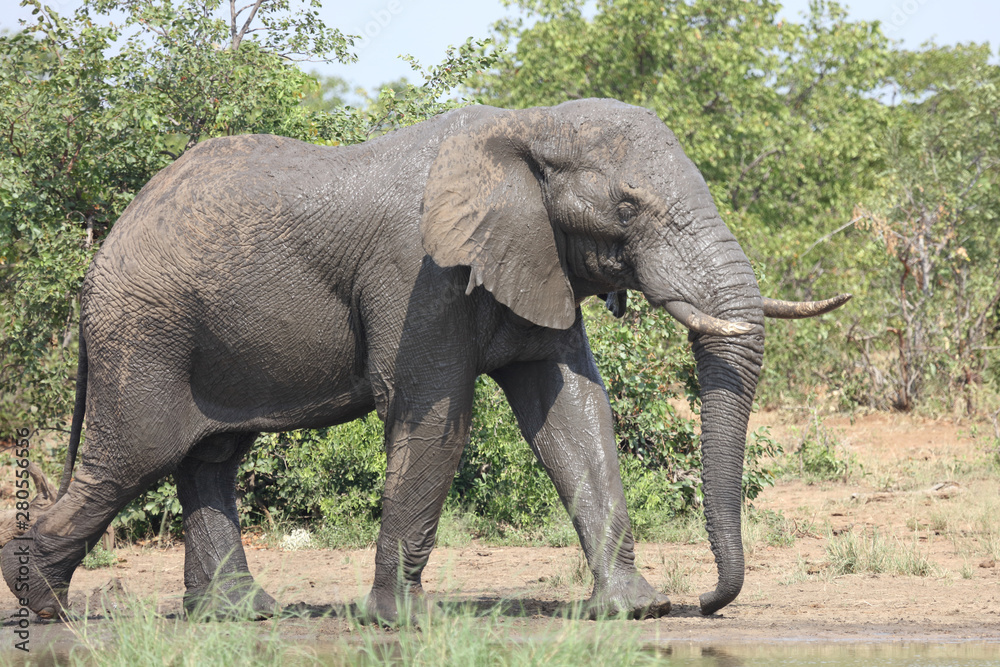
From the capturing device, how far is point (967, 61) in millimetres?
28766

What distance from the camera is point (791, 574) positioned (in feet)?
24.4

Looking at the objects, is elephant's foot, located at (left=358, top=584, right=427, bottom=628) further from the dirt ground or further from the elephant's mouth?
the elephant's mouth

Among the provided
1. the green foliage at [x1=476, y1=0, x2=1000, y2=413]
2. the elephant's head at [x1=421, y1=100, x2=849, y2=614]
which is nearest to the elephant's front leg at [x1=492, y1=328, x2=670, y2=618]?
the elephant's head at [x1=421, y1=100, x2=849, y2=614]

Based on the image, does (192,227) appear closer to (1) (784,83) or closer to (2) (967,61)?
(1) (784,83)

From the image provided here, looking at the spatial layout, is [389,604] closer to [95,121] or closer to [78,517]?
[78,517]

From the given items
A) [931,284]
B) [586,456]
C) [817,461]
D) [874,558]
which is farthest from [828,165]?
[586,456]

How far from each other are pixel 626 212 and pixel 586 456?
1325 millimetres

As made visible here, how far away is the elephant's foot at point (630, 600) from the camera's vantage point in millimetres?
6027

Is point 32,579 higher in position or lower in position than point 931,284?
lower

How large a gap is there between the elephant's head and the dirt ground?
0.89 metres

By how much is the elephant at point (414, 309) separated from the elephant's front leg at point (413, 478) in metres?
0.01

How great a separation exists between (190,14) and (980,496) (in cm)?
748

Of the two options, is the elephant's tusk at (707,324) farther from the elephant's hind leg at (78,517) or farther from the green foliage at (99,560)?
the green foliage at (99,560)

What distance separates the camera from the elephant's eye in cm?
570
